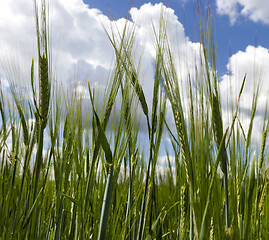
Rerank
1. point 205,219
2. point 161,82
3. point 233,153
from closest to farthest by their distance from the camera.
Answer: point 205,219, point 233,153, point 161,82

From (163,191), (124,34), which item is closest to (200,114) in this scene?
(124,34)

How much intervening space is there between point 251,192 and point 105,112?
0.47 metres

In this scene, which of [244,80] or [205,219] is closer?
[205,219]

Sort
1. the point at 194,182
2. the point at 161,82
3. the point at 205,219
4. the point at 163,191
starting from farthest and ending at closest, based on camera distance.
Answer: the point at 163,191
the point at 161,82
the point at 194,182
the point at 205,219

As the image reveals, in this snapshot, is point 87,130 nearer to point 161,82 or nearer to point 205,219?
point 161,82

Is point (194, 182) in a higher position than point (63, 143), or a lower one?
lower

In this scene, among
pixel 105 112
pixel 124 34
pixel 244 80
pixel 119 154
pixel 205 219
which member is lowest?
pixel 205 219

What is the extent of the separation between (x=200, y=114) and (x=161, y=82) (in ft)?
1.18

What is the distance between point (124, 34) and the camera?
1.00 metres

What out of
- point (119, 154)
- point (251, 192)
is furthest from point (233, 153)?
point (119, 154)

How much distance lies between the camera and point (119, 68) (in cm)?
97

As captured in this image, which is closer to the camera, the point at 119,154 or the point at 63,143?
the point at 119,154

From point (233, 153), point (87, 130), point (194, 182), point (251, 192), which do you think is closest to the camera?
point (194, 182)

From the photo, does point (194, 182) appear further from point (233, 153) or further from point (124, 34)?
point (124, 34)
